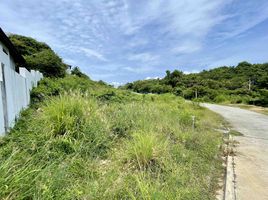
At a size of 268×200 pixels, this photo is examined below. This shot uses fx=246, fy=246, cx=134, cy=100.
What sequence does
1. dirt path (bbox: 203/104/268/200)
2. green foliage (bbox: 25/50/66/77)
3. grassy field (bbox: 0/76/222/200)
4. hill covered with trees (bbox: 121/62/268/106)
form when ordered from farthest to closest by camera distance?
hill covered with trees (bbox: 121/62/268/106)
green foliage (bbox: 25/50/66/77)
dirt path (bbox: 203/104/268/200)
grassy field (bbox: 0/76/222/200)

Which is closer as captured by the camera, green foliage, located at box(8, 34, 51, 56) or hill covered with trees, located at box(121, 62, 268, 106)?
green foliage, located at box(8, 34, 51, 56)

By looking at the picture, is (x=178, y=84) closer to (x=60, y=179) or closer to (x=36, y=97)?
(x=36, y=97)

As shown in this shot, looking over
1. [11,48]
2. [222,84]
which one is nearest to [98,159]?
[11,48]

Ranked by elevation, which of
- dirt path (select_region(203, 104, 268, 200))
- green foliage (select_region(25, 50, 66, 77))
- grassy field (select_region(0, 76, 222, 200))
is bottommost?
dirt path (select_region(203, 104, 268, 200))

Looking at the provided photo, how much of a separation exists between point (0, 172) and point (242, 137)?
845cm

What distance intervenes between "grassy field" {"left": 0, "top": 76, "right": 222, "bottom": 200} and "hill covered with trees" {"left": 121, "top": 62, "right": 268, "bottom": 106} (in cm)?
3514

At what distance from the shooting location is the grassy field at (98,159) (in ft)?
9.33

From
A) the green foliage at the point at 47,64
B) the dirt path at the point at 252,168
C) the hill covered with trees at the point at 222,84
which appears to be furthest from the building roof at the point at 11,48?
the hill covered with trees at the point at 222,84

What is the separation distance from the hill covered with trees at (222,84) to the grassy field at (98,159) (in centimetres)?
3514

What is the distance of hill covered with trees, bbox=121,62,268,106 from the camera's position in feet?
150

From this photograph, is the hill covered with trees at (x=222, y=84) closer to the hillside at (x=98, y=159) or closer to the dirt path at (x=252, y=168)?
the dirt path at (x=252, y=168)

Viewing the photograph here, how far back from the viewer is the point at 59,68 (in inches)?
829

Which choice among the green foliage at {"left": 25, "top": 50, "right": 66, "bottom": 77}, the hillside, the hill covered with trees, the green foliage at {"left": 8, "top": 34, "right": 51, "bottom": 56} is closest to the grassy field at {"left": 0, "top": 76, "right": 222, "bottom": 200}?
the hillside

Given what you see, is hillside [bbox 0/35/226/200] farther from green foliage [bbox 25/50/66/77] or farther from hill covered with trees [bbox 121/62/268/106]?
hill covered with trees [bbox 121/62/268/106]
